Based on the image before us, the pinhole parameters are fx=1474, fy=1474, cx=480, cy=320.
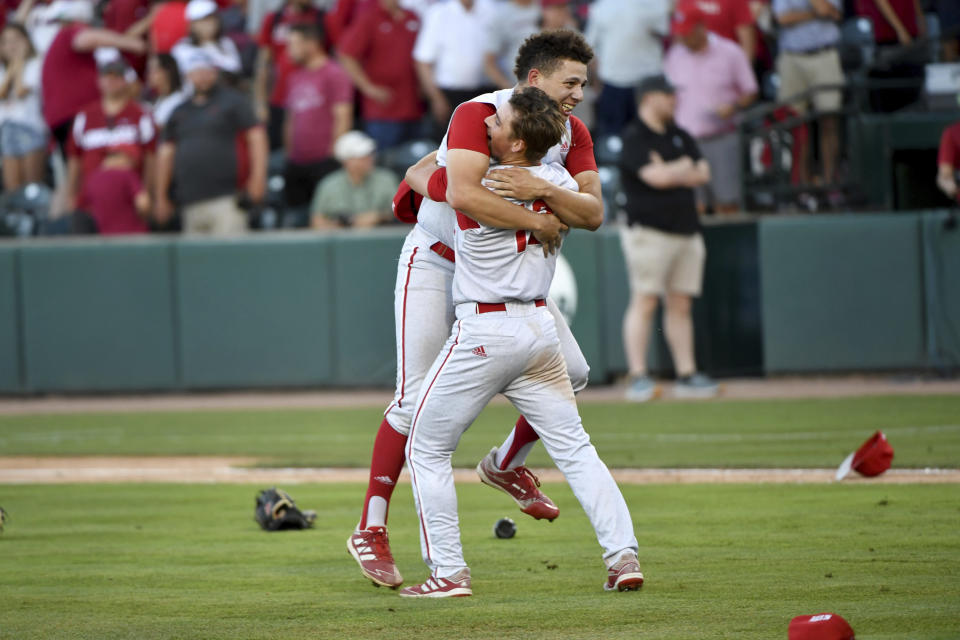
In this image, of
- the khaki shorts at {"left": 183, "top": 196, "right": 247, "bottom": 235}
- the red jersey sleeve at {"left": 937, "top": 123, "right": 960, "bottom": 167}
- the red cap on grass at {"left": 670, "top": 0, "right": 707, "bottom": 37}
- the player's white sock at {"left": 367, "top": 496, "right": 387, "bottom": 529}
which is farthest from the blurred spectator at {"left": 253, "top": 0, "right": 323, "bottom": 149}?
the player's white sock at {"left": 367, "top": 496, "right": 387, "bottom": 529}

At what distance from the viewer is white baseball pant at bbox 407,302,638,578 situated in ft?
17.1

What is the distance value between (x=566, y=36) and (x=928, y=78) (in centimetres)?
916

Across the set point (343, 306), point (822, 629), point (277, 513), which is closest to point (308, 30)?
point (343, 306)

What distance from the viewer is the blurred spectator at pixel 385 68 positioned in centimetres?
1512

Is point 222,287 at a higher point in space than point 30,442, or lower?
higher

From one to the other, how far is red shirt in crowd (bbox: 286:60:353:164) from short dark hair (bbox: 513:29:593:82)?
950 centimetres

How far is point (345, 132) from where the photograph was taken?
14.8 m

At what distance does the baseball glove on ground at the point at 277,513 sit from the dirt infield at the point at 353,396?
239 inches

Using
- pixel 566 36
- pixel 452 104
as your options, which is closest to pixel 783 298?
pixel 452 104

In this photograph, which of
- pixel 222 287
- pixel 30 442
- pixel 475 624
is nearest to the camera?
pixel 475 624

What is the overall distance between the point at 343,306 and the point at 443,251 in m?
8.80

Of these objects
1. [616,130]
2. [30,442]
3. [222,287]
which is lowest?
[30,442]

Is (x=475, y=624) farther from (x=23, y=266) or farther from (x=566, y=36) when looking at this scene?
(x=23, y=266)

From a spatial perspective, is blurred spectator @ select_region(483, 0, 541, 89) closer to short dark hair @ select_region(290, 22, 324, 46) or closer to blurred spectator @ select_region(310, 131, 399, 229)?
blurred spectator @ select_region(310, 131, 399, 229)
